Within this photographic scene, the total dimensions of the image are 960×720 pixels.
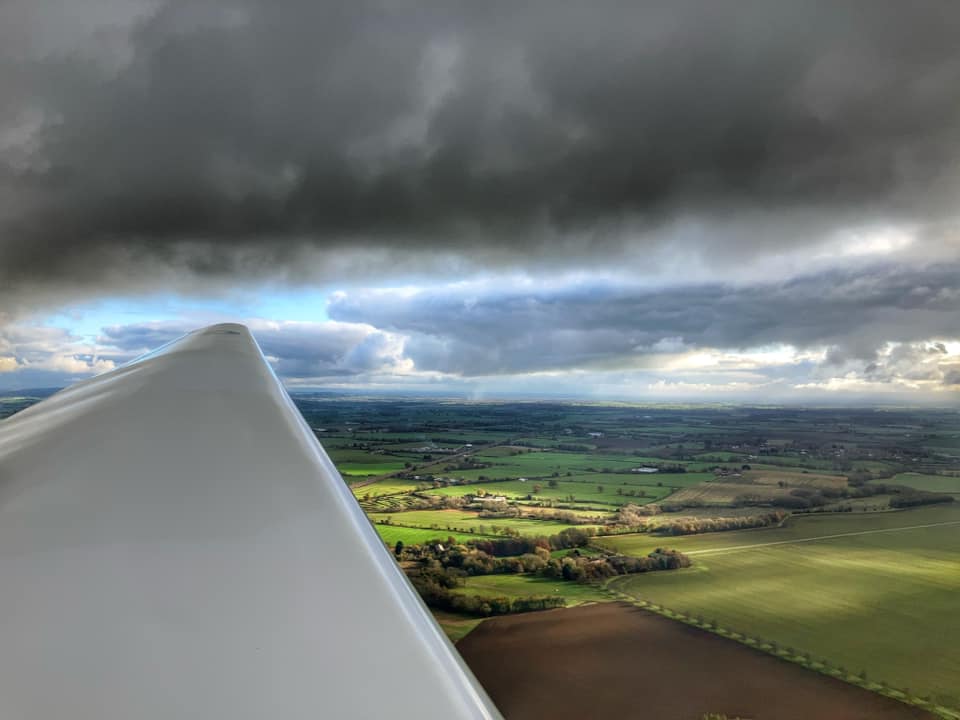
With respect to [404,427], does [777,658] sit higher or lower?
lower

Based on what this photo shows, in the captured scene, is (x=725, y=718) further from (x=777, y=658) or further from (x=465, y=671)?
(x=465, y=671)

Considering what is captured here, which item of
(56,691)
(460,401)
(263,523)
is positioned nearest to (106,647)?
(56,691)

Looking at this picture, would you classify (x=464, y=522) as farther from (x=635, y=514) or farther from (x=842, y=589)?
(x=842, y=589)

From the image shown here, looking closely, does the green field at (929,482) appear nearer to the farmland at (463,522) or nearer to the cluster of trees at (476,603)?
the farmland at (463,522)

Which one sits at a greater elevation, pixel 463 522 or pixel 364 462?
pixel 364 462

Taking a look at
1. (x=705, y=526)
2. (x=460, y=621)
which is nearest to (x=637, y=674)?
(x=460, y=621)

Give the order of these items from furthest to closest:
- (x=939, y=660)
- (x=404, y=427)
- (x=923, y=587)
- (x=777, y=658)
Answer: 1. (x=404, y=427)
2. (x=923, y=587)
3. (x=939, y=660)
4. (x=777, y=658)

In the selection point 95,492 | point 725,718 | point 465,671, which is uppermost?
point 95,492
